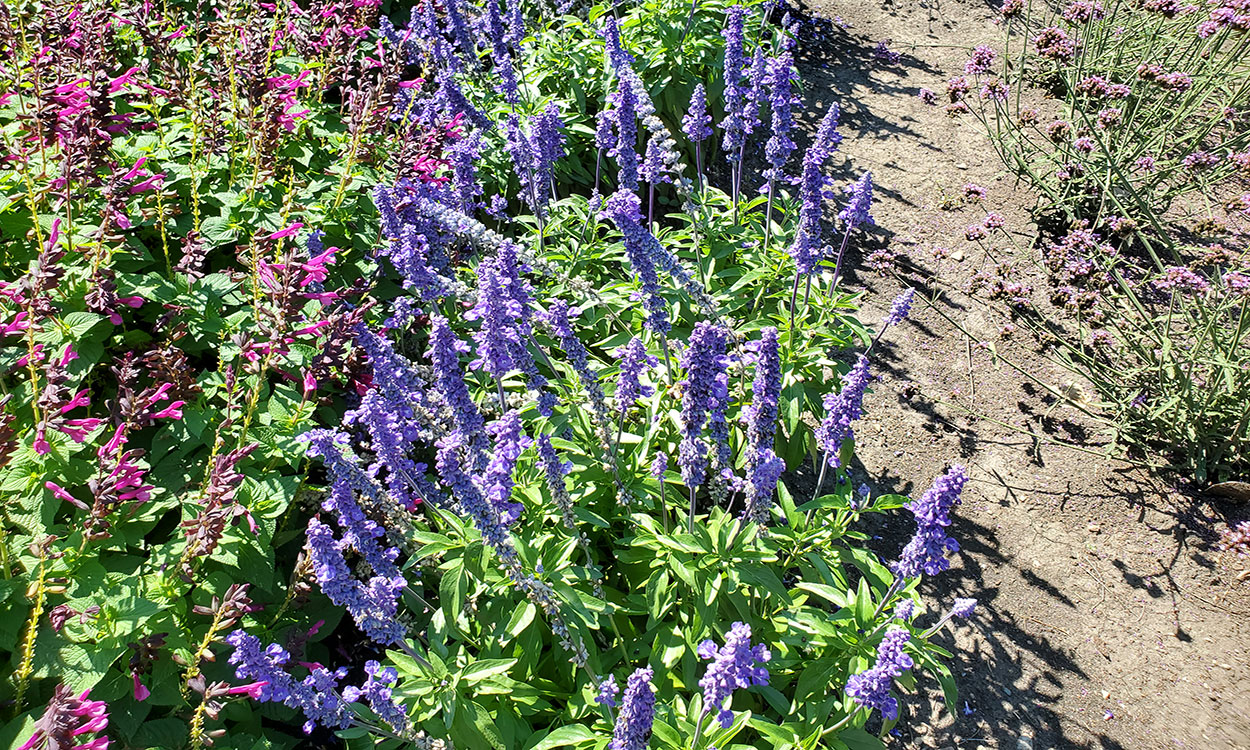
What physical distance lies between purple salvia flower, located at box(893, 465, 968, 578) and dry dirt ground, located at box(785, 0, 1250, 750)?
1.51 meters

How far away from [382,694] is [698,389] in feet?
4.58

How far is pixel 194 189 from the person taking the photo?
12.7ft

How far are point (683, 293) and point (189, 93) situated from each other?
2.89 metres

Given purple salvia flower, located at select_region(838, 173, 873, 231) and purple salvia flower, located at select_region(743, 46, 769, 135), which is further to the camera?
purple salvia flower, located at select_region(743, 46, 769, 135)

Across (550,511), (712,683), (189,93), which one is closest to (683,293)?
(550,511)

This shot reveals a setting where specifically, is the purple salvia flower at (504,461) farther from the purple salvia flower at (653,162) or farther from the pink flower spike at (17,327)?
the purple salvia flower at (653,162)

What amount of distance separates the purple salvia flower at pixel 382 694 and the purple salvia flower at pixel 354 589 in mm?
114

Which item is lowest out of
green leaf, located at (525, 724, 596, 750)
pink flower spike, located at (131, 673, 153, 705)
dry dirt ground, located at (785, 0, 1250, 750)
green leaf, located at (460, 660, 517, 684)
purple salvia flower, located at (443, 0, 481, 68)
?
dry dirt ground, located at (785, 0, 1250, 750)

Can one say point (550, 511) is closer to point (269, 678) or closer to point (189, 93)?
point (269, 678)

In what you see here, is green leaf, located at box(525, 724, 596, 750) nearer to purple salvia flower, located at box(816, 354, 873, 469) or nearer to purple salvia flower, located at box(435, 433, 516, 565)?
purple salvia flower, located at box(435, 433, 516, 565)

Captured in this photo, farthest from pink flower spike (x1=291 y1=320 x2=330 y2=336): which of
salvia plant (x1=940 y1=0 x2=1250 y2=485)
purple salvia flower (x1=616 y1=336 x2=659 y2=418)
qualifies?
salvia plant (x1=940 y1=0 x2=1250 y2=485)

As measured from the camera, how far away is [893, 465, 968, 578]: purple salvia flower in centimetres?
257

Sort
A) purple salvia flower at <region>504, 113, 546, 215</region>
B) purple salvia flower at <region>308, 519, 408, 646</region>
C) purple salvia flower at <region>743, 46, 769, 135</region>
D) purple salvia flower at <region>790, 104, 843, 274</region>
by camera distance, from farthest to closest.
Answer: purple salvia flower at <region>743, 46, 769, 135</region>, purple salvia flower at <region>504, 113, 546, 215</region>, purple salvia flower at <region>790, 104, 843, 274</region>, purple salvia flower at <region>308, 519, 408, 646</region>

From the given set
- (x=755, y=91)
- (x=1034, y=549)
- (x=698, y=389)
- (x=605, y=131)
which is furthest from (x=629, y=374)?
(x=1034, y=549)
